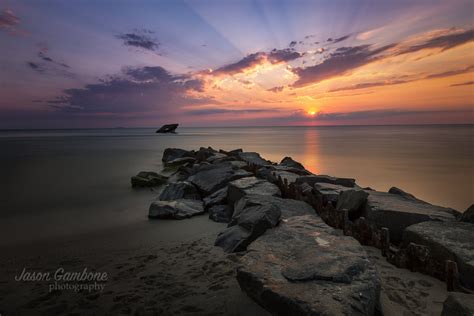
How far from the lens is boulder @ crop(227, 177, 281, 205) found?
864 cm

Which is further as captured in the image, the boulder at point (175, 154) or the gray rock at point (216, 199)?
the boulder at point (175, 154)

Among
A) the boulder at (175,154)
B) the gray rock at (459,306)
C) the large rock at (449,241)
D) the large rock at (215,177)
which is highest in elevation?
the gray rock at (459,306)

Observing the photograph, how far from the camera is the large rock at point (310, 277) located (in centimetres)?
330

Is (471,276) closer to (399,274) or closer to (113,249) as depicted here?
(399,274)

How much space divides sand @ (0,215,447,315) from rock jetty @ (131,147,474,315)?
0.34 m

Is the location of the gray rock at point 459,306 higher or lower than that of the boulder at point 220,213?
higher

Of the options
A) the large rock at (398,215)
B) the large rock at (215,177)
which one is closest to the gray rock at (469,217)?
the large rock at (398,215)

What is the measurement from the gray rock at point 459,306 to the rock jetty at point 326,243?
0.04 feet

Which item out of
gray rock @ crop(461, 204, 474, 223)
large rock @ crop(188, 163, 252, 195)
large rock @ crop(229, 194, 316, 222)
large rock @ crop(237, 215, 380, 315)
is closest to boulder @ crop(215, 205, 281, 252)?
large rock @ crop(229, 194, 316, 222)

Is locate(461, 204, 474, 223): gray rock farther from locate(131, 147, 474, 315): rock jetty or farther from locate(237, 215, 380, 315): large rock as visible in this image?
locate(237, 215, 380, 315): large rock

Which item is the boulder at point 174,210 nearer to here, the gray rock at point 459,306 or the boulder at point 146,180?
the boulder at point 146,180

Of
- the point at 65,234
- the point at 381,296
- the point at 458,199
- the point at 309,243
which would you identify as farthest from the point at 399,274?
the point at 458,199

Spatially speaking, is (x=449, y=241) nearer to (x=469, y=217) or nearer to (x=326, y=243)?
(x=469, y=217)

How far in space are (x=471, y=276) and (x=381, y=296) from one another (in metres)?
1.52
